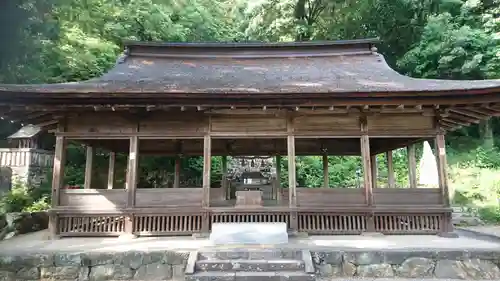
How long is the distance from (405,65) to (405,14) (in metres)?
4.90

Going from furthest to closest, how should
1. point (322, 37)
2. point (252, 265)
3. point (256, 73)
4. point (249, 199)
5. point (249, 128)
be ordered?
point (322, 37)
point (256, 73)
point (249, 128)
point (249, 199)
point (252, 265)

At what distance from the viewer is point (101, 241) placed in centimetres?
664

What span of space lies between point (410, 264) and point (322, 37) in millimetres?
20242

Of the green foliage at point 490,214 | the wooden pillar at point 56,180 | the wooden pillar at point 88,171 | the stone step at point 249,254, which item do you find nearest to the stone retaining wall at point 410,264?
the stone step at point 249,254

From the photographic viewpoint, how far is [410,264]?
5234mm

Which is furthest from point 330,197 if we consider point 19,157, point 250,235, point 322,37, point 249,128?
point 322,37

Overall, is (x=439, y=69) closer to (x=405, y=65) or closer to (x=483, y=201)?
(x=405, y=65)

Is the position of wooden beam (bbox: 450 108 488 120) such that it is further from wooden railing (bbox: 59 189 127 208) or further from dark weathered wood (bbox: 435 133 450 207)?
wooden railing (bbox: 59 189 127 208)

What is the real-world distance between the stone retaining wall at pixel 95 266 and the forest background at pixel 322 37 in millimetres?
5683

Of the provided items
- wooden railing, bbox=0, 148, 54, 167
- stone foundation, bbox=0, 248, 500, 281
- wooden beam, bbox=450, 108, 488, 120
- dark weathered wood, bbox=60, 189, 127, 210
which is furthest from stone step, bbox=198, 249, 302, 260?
wooden railing, bbox=0, 148, 54, 167

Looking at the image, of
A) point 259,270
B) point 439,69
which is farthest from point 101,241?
point 439,69

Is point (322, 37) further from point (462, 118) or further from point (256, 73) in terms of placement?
point (462, 118)

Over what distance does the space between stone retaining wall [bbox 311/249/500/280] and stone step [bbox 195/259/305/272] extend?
0.48 metres

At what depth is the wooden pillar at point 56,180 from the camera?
691 cm
